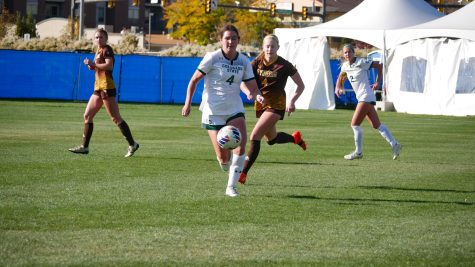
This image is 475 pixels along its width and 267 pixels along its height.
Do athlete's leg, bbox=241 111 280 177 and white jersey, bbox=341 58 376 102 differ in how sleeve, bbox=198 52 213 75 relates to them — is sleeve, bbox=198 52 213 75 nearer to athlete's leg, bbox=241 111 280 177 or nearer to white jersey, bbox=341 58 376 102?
athlete's leg, bbox=241 111 280 177

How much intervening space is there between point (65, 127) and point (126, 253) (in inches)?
653

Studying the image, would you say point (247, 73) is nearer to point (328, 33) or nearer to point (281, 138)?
point (281, 138)

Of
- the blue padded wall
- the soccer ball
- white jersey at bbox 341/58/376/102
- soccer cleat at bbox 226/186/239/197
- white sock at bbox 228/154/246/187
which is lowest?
the blue padded wall

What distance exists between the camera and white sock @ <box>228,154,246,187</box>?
39.2 ft

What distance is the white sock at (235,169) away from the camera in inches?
471

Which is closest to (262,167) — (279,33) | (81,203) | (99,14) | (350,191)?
(350,191)

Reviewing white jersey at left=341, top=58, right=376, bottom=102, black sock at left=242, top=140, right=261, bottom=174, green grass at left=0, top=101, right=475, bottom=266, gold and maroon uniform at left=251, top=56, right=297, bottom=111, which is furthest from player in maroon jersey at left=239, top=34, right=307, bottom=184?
white jersey at left=341, top=58, right=376, bottom=102

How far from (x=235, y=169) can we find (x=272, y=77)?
2463mm

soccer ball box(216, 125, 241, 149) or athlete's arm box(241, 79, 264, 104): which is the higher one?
athlete's arm box(241, 79, 264, 104)

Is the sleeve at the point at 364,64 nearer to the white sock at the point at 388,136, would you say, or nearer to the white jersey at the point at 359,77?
the white jersey at the point at 359,77

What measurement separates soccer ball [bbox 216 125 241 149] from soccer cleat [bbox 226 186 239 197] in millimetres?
501

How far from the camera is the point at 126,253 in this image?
26.3ft

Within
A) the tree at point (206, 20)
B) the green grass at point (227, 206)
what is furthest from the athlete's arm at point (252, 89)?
the tree at point (206, 20)

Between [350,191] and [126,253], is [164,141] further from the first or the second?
[126,253]
